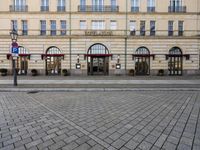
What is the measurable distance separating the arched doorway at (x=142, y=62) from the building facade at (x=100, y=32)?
175mm

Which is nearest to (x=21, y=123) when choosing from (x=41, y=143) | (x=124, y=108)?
(x=41, y=143)

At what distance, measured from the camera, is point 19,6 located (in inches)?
1060

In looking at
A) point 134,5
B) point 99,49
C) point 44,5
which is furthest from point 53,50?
point 134,5

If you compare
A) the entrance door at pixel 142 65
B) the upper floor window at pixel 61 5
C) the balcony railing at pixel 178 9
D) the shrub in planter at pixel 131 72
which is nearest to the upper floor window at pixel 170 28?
the balcony railing at pixel 178 9

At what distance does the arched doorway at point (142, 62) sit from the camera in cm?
2720

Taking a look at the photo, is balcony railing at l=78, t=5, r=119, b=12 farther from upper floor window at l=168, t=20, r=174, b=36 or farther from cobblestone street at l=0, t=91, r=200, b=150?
cobblestone street at l=0, t=91, r=200, b=150

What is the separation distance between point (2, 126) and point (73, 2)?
25.6 meters

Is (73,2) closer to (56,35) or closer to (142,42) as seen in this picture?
(56,35)

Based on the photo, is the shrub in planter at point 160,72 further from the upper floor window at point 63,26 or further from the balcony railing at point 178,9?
the upper floor window at point 63,26

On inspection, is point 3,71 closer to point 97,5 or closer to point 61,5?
point 61,5

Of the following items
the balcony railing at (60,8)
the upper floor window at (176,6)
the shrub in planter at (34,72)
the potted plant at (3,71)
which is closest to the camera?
the potted plant at (3,71)

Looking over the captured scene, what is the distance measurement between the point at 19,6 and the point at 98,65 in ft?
54.3

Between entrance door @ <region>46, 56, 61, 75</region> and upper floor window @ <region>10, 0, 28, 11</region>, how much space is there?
9159 millimetres

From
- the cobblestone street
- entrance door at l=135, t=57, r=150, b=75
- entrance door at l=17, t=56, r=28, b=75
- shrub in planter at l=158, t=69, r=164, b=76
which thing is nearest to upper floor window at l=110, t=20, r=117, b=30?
entrance door at l=135, t=57, r=150, b=75
